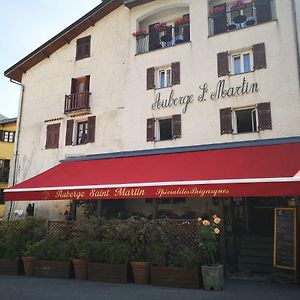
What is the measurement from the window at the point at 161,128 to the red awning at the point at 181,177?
1.59 metres

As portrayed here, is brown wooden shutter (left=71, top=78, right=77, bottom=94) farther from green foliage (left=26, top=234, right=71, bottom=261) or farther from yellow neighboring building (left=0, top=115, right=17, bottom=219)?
yellow neighboring building (left=0, top=115, right=17, bottom=219)

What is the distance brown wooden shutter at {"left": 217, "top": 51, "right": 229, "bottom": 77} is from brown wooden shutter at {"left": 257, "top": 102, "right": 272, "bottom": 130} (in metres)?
2.40

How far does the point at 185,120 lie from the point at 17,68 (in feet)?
41.7

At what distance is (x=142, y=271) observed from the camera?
377 inches

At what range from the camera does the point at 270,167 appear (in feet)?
34.4

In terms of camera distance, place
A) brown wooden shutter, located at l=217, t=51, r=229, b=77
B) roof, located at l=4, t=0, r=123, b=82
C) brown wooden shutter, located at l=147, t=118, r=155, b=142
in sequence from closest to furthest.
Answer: brown wooden shutter, located at l=217, t=51, r=229, b=77
brown wooden shutter, located at l=147, t=118, r=155, b=142
roof, located at l=4, t=0, r=123, b=82

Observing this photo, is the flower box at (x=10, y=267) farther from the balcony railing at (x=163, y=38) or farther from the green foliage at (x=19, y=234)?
the balcony railing at (x=163, y=38)

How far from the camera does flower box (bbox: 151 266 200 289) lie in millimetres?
8922

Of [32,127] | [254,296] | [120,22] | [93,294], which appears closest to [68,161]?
[32,127]

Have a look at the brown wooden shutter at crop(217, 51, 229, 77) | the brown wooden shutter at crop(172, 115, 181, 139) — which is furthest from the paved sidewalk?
the brown wooden shutter at crop(217, 51, 229, 77)

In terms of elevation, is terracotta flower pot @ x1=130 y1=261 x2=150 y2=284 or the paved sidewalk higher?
terracotta flower pot @ x1=130 y1=261 x2=150 y2=284

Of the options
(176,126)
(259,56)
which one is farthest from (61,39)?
(259,56)

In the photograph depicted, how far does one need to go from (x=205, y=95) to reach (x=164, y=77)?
2.79 meters

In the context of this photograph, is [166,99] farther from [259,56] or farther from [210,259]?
[210,259]
